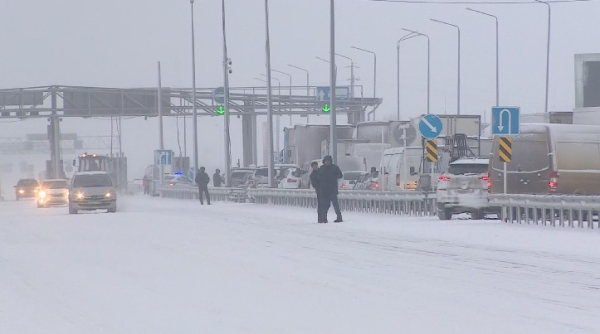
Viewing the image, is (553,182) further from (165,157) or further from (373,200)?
(165,157)

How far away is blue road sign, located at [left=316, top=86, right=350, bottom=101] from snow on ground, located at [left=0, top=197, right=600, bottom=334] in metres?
58.9

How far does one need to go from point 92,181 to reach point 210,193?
643 inches

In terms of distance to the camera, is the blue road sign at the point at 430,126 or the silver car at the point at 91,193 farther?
the silver car at the point at 91,193

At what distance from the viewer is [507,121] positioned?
94.0 ft

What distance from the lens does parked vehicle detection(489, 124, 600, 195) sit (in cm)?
2853

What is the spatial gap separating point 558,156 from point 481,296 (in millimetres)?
15606

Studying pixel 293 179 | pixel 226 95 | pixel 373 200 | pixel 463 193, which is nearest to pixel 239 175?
pixel 226 95

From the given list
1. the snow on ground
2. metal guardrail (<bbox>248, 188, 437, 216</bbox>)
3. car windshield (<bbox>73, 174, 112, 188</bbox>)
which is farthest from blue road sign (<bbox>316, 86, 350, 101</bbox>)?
the snow on ground

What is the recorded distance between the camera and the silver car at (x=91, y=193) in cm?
4362

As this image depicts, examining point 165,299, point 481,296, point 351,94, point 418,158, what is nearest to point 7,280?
point 165,299

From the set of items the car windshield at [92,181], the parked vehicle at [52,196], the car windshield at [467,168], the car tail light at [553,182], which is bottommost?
the parked vehicle at [52,196]

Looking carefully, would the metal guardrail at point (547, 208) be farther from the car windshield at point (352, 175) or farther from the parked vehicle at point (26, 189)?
the parked vehicle at point (26, 189)

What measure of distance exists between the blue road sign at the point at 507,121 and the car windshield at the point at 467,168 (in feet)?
8.24

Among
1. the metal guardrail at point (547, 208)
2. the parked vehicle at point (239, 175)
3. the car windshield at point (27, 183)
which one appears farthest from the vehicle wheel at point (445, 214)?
the car windshield at point (27, 183)
